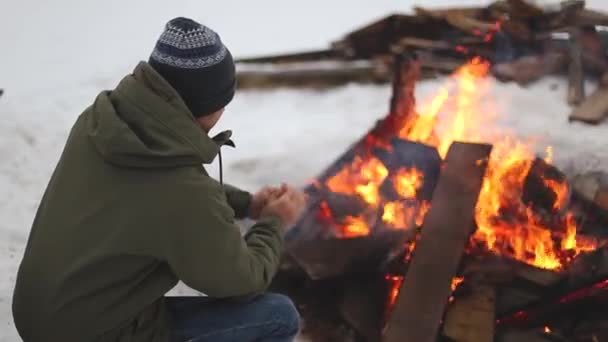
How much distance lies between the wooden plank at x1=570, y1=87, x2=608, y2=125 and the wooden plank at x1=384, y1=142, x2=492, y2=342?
2.24 meters

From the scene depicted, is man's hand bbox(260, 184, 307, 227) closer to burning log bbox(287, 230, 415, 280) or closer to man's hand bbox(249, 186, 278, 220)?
man's hand bbox(249, 186, 278, 220)

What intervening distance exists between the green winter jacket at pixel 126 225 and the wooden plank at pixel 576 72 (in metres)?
5.29

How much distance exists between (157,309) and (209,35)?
1.30 meters

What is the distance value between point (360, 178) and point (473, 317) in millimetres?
1502

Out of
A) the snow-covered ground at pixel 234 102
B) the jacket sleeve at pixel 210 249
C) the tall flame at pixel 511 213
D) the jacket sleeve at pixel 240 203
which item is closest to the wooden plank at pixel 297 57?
the snow-covered ground at pixel 234 102

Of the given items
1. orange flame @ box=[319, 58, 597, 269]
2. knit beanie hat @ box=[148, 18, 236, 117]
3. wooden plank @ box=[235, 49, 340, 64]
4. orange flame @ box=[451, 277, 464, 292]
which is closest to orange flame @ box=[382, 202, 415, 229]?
orange flame @ box=[319, 58, 597, 269]

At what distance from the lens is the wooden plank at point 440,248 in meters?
3.64

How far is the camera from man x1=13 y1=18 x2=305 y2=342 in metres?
2.40

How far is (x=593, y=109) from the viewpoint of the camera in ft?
20.7

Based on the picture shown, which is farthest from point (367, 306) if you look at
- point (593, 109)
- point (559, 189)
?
point (593, 109)

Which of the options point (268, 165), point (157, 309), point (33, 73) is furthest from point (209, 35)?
point (33, 73)

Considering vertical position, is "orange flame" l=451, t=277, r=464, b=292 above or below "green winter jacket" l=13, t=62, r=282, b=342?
below

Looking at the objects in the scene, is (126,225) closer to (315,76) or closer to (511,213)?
(511,213)

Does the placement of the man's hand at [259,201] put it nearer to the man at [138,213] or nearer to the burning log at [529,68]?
the man at [138,213]
